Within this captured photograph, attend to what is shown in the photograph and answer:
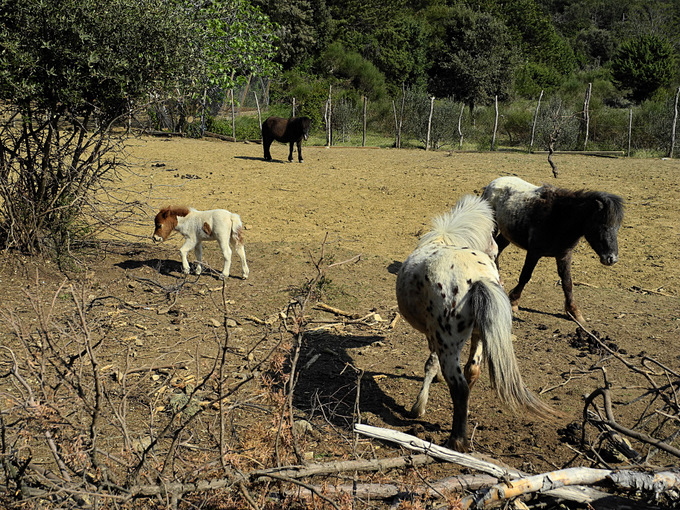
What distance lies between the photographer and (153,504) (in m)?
3.11

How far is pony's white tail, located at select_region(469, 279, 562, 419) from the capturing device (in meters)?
4.16

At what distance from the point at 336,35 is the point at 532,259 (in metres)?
47.0

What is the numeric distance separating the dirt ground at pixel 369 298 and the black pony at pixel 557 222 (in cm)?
67

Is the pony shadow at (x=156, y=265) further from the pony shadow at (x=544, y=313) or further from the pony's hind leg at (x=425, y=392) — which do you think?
the pony shadow at (x=544, y=313)

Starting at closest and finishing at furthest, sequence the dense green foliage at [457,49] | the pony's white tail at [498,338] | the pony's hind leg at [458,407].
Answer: the pony's white tail at [498,338], the pony's hind leg at [458,407], the dense green foliage at [457,49]

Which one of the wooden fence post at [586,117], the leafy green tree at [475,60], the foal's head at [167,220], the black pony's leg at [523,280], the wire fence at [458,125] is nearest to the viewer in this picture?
the black pony's leg at [523,280]

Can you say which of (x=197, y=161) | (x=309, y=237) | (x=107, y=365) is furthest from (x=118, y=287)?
(x=197, y=161)

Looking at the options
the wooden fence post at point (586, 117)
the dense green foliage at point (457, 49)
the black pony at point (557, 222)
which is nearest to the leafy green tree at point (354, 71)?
the dense green foliage at point (457, 49)

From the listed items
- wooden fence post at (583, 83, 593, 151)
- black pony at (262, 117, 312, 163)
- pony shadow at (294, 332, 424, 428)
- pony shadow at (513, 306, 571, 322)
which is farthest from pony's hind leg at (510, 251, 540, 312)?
wooden fence post at (583, 83, 593, 151)

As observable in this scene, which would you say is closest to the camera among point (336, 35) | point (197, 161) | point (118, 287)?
point (118, 287)

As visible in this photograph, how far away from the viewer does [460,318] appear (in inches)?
172

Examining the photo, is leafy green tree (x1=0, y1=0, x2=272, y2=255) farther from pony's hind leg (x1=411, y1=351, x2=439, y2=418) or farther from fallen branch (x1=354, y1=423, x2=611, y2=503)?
fallen branch (x1=354, y1=423, x2=611, y2=503)

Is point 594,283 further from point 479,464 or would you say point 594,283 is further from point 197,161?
point 197,161

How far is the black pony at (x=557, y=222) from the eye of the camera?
702cm
